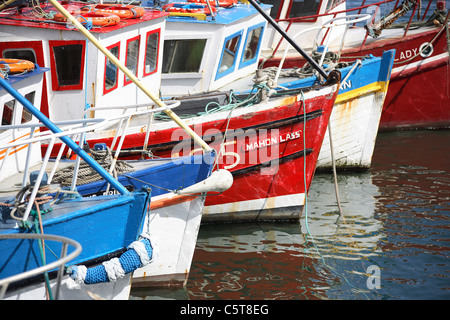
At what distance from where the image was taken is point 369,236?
352 inches

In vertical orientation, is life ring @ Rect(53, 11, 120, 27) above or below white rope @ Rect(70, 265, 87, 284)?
above

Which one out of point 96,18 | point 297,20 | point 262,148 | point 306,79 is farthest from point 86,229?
point 297,20

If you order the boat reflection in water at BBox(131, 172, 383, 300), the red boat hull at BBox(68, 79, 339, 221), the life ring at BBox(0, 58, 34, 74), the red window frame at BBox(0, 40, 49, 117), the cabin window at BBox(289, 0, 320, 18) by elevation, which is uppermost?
the life ring at BBox(0, 58, 34, 74)

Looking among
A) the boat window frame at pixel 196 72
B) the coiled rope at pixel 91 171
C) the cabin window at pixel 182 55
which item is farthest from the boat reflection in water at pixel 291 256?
the cabin window at pixel 182 55

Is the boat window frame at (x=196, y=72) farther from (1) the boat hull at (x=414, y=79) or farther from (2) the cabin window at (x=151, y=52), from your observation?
(1) the boat hull at (x=414, y=79)

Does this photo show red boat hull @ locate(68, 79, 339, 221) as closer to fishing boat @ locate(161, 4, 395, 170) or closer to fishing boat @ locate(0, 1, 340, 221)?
fishing boat @ locate(0, 1, 340, 221)

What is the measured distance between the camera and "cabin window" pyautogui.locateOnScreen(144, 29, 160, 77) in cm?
945

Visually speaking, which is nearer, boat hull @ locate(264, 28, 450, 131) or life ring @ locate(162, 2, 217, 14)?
life ring @ locate(162, 2, 217, 14)

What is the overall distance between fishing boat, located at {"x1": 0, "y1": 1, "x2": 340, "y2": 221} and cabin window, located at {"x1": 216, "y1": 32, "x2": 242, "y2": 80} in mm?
1451

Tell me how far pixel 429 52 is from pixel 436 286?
24.4ft

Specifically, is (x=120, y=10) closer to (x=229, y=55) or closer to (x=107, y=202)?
(x=229, y=55)

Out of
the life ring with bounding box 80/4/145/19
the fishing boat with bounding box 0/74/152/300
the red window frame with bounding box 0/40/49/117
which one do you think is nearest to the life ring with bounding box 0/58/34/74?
the fishing boat with bounding box 0/74/152/300

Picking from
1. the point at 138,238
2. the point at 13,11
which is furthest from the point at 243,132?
the point at 13,11

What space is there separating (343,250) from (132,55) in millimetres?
3930
